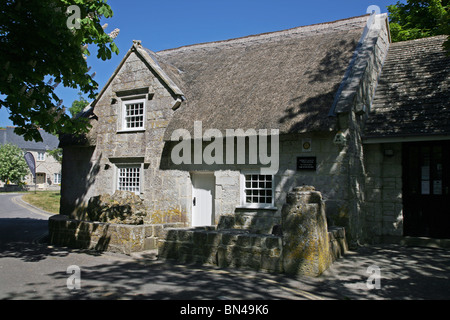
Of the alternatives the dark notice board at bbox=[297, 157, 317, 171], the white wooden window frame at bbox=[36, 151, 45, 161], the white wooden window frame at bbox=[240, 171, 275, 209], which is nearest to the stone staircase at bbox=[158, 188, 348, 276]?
the dark notice board at bbox=[297, 157, 317, 171]

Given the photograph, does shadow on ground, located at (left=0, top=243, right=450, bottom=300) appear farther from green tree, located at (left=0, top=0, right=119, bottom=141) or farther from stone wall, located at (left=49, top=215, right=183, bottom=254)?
green tree, located at (left=0, top=0, right=119, bottom=141)

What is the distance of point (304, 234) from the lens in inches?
288

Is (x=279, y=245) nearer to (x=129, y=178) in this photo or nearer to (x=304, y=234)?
(x=304, y=234)

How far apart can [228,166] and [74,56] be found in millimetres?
5267

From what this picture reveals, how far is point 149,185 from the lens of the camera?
13.3 meters

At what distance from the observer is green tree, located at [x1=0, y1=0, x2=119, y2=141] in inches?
323

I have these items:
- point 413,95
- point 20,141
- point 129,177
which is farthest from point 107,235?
point 20,141

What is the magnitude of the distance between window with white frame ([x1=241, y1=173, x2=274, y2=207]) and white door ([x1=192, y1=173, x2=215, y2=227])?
1.34 m

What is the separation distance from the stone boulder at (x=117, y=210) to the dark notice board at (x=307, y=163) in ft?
16.1

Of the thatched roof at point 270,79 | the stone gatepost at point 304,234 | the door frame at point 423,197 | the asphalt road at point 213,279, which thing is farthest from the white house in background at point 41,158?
the stone gatepost at point 304,234

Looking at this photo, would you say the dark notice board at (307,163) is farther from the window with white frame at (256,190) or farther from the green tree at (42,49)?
the green tree at (42,49)
